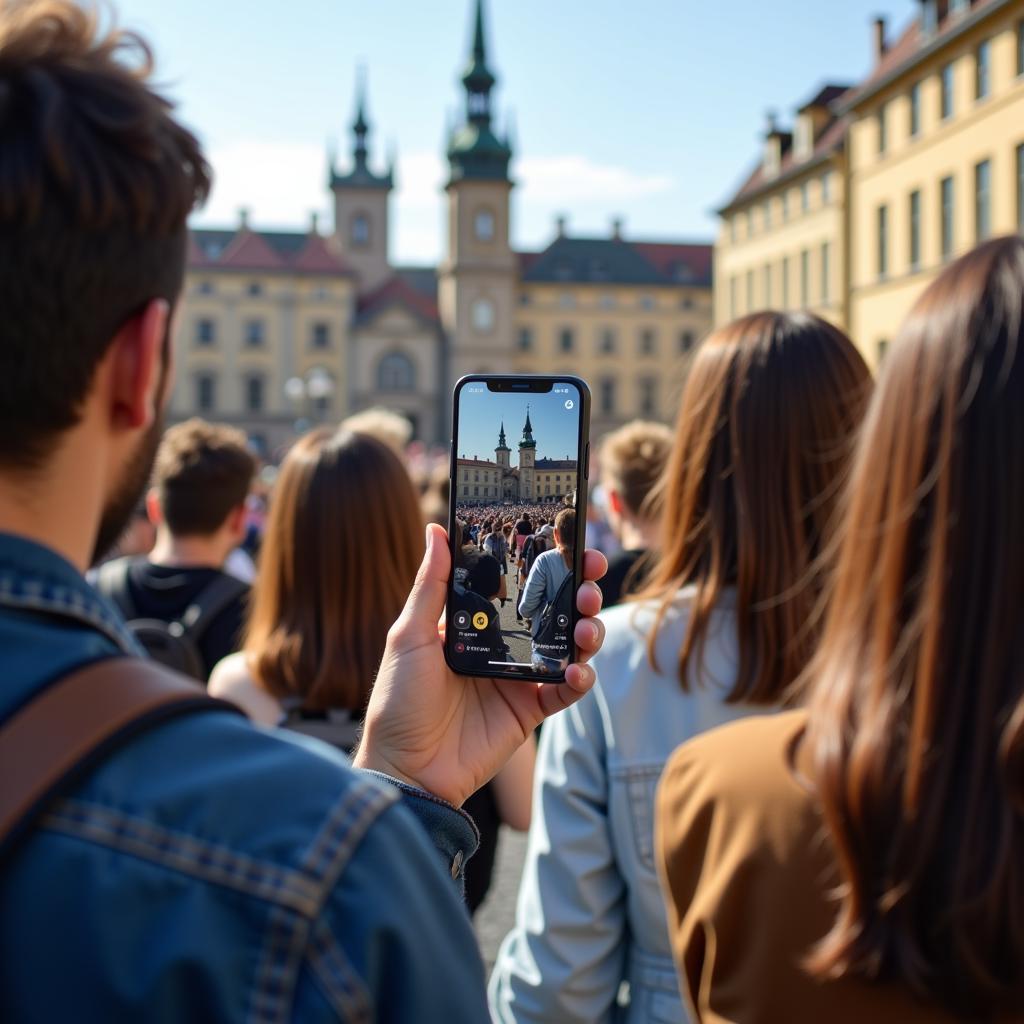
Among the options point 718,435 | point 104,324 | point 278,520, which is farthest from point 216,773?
point 278,520

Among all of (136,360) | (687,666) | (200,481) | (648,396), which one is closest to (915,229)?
(200,481)

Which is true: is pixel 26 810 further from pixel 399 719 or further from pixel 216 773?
pixel 399 719

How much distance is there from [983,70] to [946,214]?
12.0 feet

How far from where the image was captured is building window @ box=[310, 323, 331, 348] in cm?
8319

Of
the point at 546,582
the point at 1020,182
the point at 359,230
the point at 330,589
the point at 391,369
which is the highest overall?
the point at 359,230

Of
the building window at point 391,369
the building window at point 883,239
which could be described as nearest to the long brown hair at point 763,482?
the building window at point 883,239

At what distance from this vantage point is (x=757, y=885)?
154 cm

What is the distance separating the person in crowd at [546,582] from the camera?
77.9 inches

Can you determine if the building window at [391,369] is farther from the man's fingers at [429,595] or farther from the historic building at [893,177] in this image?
the man's fingers at [429,595]

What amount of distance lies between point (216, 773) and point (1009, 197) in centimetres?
3140

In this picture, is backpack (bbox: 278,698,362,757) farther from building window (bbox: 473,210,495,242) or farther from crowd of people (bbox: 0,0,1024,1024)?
building window (bbox: 473,210,495,242)

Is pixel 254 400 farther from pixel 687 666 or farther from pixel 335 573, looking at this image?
pixel 687 666

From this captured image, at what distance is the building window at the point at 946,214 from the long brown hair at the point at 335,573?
105ft

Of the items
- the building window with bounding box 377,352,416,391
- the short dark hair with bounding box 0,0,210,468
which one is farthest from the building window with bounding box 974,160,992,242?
the building window with bounding box 377,352,416,391
